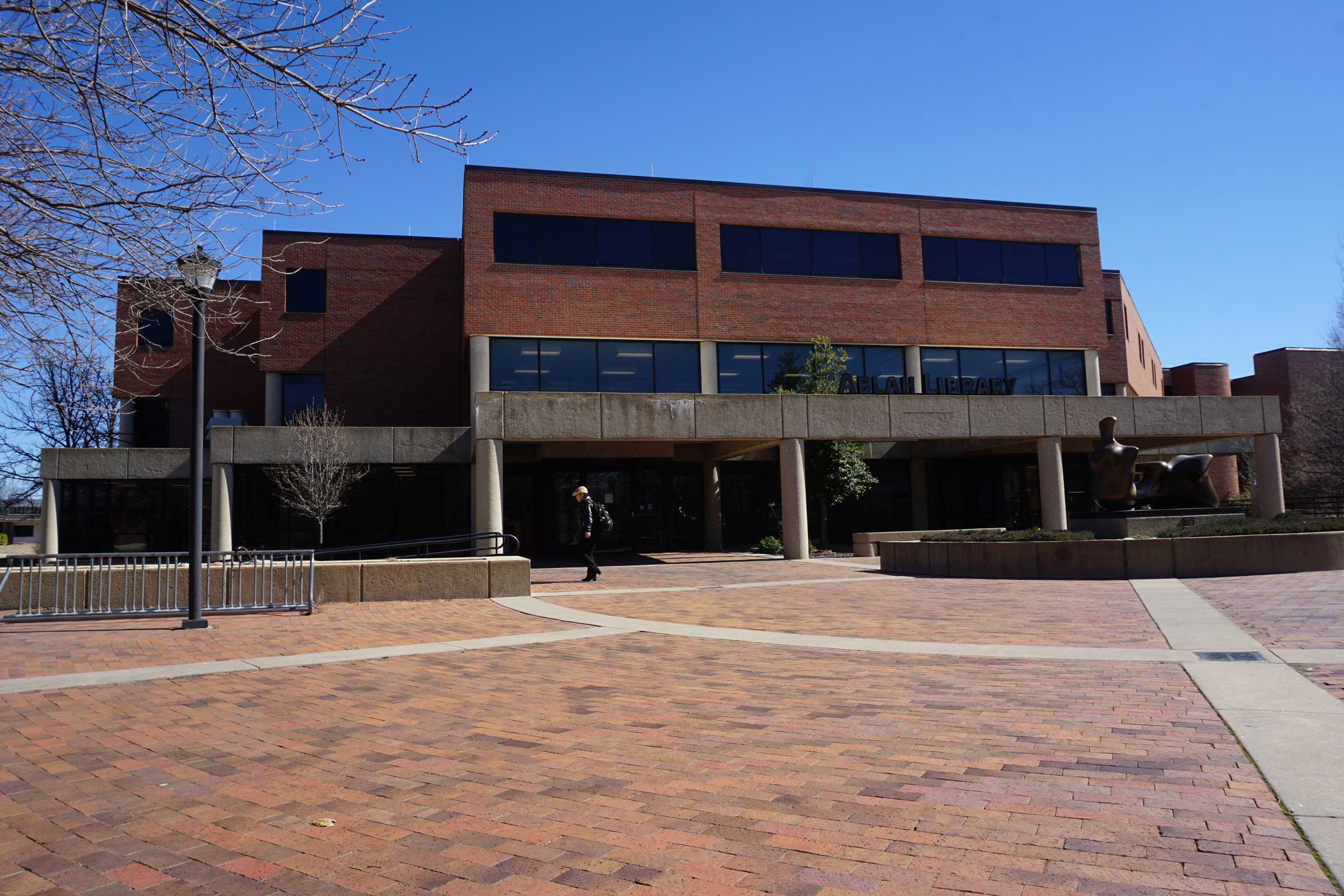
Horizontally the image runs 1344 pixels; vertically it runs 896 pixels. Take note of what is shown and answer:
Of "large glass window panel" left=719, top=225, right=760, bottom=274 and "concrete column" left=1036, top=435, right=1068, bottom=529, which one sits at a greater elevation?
"large glass window panel" left=719, top=225, right=760, bottom=274

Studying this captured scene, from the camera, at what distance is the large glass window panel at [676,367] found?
2850 cm

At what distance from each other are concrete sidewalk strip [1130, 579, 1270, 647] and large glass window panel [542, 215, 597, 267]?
→ 19550 mm

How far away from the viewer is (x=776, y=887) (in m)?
3.27

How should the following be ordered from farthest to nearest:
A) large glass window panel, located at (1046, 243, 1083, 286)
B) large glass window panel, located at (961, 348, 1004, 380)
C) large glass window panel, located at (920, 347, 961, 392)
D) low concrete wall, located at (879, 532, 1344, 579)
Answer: large glass window panel, located at (1046, 243, 1083, 286)
large glass window panel, located at (961, 348, 1004, 380)
large glass window panel, located at (920, 347, 961, 392)
low concrete wall, located at (879, 532, 1344, 579)

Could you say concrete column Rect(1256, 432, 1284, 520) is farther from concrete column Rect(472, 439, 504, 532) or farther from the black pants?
concrete column Rect(472, 439, 504, 532)

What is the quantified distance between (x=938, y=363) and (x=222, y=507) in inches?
928

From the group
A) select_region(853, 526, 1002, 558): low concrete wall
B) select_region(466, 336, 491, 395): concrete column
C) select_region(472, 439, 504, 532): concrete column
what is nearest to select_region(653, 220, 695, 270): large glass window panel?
select_region(466, 336, 491, 395): concrete column

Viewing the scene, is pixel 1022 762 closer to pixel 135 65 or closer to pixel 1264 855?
pixel 1264 855

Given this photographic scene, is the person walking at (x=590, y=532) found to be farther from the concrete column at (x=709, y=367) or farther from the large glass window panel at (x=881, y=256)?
the large glass window panel at (x=881, y=256)

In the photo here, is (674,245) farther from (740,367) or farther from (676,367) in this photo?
(740,367)

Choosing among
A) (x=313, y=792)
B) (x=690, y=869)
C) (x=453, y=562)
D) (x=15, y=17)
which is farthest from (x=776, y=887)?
(x=453, y=562)

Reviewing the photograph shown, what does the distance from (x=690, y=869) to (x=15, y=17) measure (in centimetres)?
612

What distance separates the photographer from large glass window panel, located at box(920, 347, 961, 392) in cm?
3141

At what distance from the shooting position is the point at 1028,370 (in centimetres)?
3253
